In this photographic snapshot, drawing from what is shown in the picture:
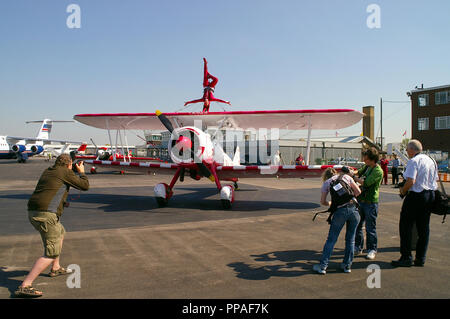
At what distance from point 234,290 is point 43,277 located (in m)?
2.51

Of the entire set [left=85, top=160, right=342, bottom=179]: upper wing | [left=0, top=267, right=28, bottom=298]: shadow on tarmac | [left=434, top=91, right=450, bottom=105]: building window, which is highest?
[left=434, top=91, right=450, bottom=105]: building window

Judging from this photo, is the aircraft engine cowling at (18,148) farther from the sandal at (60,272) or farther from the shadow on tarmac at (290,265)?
the shadow on tarmac at (290,265)

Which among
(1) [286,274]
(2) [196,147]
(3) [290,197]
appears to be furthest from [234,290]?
(3) [290,197]

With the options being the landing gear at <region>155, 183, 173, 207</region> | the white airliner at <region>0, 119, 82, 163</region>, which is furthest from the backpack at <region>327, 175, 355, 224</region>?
the white airliner at <region>0, 119, 82, 163</region>

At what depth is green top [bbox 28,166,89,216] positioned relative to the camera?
365 cm

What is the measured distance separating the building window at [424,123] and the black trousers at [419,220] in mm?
44102

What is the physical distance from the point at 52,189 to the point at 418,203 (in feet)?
16.4

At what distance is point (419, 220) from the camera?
446 centimetres

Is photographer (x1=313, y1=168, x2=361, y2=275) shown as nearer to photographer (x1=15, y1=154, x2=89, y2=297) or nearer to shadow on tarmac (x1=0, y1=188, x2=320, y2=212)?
photographer (x1=15, y1=154, x2=89, y2=297)

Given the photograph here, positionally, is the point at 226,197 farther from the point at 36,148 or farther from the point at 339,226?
the point at 36,148

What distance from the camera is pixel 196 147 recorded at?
9.30 m

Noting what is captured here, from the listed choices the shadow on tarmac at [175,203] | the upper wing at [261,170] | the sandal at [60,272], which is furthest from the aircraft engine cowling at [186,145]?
the sandal at [60,272]

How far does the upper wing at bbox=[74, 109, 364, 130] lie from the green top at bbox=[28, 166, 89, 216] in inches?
289
